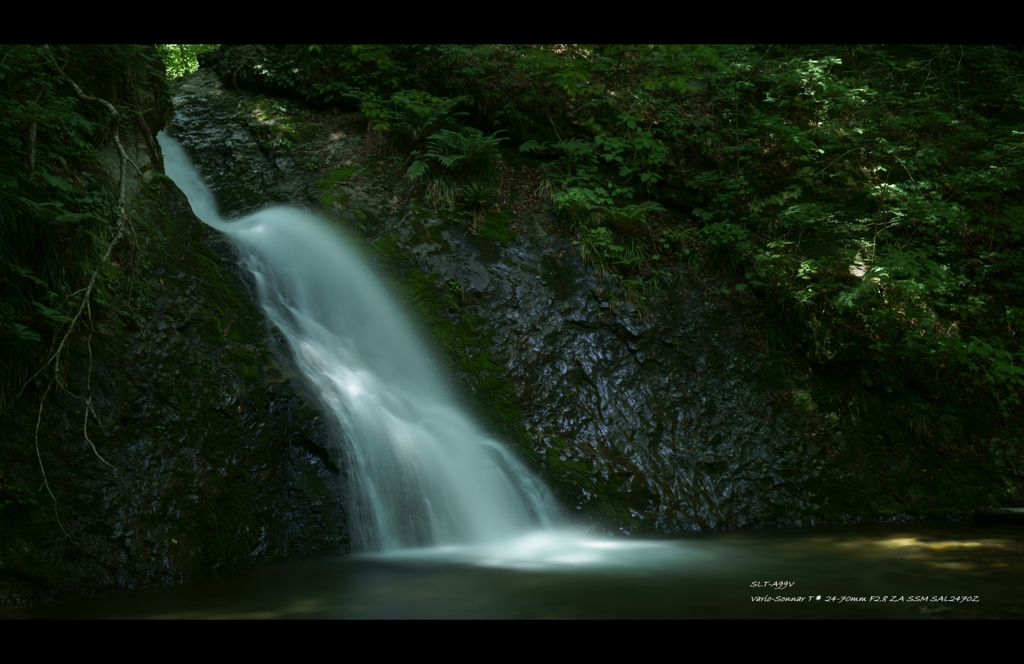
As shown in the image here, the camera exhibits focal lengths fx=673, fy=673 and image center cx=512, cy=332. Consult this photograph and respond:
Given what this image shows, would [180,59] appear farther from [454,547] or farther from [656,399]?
[454,547]

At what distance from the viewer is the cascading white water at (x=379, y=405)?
18.7 feet

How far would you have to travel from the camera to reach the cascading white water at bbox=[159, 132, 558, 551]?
5.71 meters

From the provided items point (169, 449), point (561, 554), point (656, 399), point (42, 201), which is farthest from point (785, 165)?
point (42, 201)

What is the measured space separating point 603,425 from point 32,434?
5003 millimetres

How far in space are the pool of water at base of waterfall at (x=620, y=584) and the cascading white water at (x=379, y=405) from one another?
0.30 metres

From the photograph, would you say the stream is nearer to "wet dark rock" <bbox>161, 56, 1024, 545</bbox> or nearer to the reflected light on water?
the reflected light on water

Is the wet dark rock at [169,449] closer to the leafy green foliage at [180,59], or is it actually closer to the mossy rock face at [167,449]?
the mossy rock face at [167,449]

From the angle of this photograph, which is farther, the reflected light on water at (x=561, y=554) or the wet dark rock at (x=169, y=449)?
the reflected light on water at (x=561, y=554)

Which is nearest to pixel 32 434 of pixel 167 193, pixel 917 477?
pixel 167 193

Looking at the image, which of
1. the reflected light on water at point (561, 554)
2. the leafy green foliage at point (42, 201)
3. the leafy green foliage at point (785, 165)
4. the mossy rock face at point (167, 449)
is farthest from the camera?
the leafy green foliage at point (785, 165)

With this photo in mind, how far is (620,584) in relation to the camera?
4.55 m

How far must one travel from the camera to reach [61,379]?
464 centimetres

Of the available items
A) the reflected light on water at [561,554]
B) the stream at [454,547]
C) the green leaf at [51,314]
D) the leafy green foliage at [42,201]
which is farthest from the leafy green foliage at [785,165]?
the green leaf at [51,314]

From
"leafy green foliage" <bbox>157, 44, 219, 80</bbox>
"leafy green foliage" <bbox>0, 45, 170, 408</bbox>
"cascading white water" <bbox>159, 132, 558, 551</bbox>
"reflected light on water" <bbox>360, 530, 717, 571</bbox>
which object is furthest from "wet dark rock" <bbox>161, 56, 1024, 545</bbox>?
"leafy green foliage" <bbox>157, 44, 219, 80</bbox>
